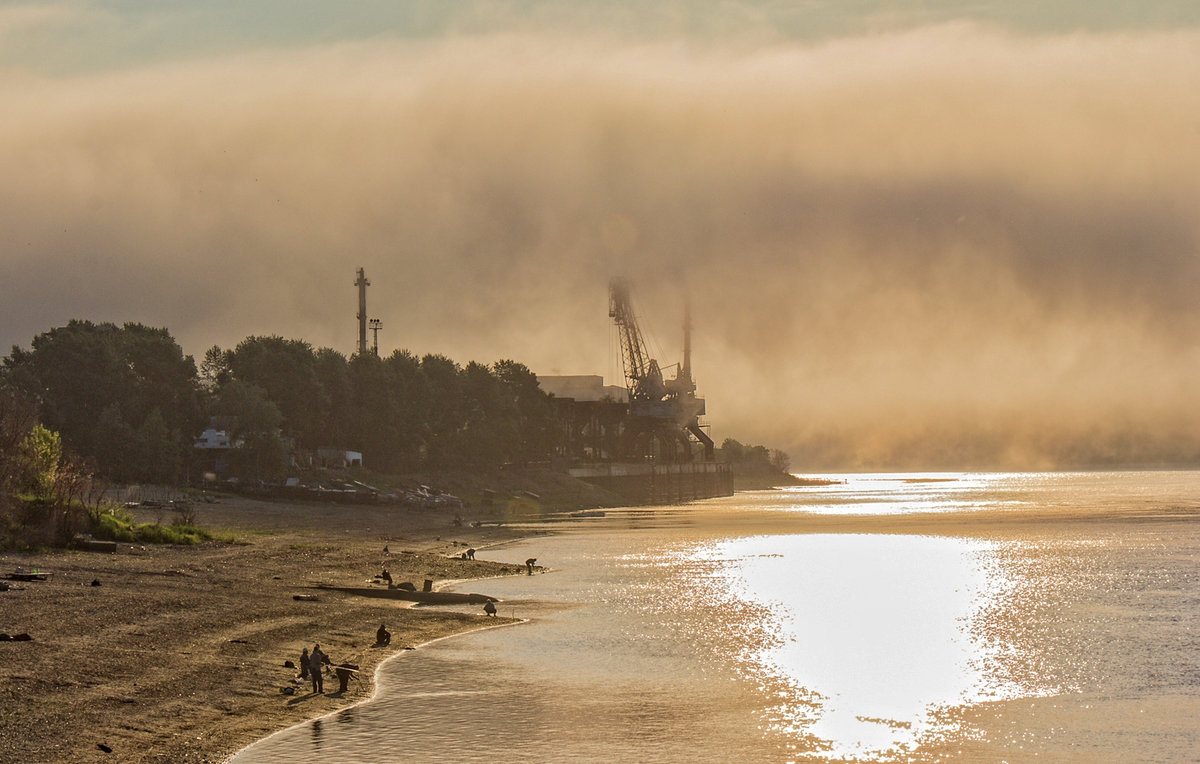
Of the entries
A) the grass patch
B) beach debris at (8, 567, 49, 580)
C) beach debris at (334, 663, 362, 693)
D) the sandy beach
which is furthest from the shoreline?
the grass patch

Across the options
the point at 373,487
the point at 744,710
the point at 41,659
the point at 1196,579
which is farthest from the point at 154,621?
the point at 373,487

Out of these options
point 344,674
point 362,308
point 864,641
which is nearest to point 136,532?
point 344,674

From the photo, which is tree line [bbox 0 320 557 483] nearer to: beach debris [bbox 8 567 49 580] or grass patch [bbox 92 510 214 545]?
grass patch [bbox 92 510 214 545]

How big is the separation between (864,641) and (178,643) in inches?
923

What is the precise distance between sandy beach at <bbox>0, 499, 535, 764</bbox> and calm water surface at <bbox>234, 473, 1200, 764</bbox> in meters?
1.43

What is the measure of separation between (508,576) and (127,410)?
83.1 metres

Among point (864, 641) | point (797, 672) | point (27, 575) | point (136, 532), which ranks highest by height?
point (136, 532)

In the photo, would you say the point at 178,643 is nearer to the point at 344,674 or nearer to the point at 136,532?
the point at 344,674

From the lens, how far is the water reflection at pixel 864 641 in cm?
2778

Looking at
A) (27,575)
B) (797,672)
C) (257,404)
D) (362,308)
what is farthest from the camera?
(362,308)

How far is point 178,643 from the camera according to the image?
28.7 metres

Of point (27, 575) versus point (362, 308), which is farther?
point (362, 308)

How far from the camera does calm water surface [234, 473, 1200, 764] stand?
24.3 meters

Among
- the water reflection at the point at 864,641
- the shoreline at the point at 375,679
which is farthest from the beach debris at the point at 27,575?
the water reflection at the point at 864,641
